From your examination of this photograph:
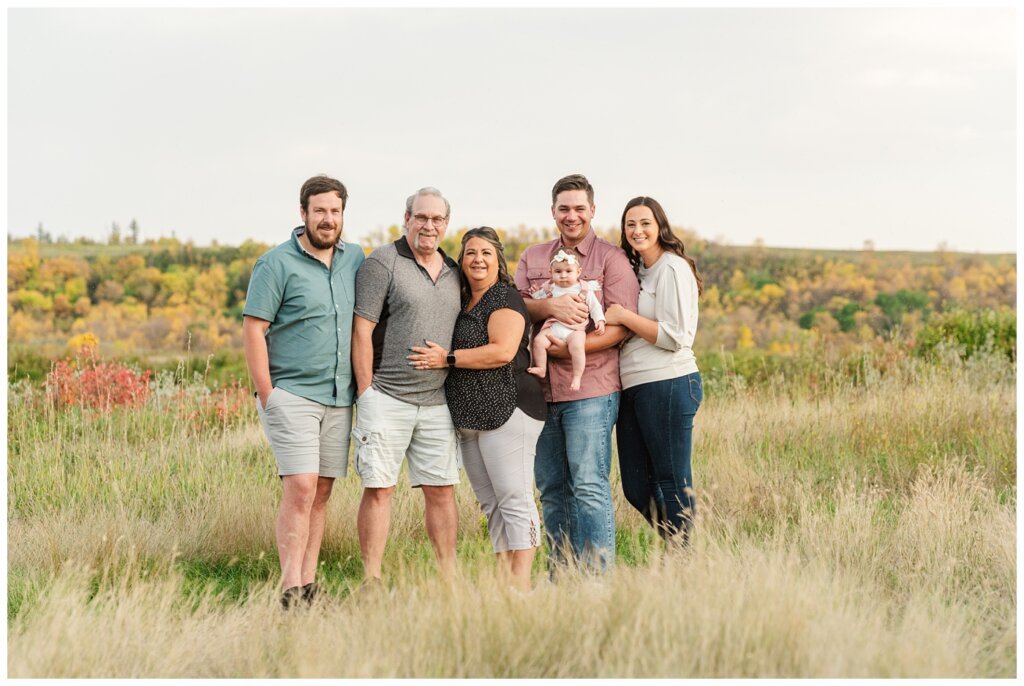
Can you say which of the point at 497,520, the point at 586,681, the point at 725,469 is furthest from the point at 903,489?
the point at 586,681

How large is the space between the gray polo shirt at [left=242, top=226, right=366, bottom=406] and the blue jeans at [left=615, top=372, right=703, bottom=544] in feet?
4.88

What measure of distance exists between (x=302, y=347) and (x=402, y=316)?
20.2 inches

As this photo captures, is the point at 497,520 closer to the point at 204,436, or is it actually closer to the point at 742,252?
the point at 204,436

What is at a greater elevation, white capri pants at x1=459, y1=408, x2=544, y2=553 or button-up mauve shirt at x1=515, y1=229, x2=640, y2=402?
button-up mauve shirt at x1=515, y1=229, x2=640, y2=402

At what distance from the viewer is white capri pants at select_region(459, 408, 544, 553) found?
4730mm

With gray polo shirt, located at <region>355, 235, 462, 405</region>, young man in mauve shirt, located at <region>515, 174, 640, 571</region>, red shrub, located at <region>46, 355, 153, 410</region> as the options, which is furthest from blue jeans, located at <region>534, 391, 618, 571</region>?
red shrub, located at <region>46, 355, 153, 410</region>

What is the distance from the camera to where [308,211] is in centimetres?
473

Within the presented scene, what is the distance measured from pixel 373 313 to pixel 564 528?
1.55 metres

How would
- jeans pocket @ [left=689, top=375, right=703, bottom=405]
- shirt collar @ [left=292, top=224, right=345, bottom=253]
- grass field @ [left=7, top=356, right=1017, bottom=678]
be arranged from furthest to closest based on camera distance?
jeans pocket @ [left=689, top=375, right=703, bottom=405], shirt collar @ [left=292, top=224, right=345, bottom=253], grass field @ [left=7, top=356, right=1017, bottom=678]

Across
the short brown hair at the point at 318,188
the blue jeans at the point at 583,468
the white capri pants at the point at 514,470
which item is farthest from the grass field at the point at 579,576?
the short brown hair at the point at 318,188

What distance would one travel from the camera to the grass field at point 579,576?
376 centimetres

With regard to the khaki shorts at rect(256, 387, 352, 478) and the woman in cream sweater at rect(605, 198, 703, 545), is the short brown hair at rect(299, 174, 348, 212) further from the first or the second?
the woman in cream sweater at rect(605, 198, 703, 545)

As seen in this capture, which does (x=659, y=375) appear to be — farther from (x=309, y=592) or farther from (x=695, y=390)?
(x=309, y=592)

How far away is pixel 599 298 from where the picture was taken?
4953 mm
